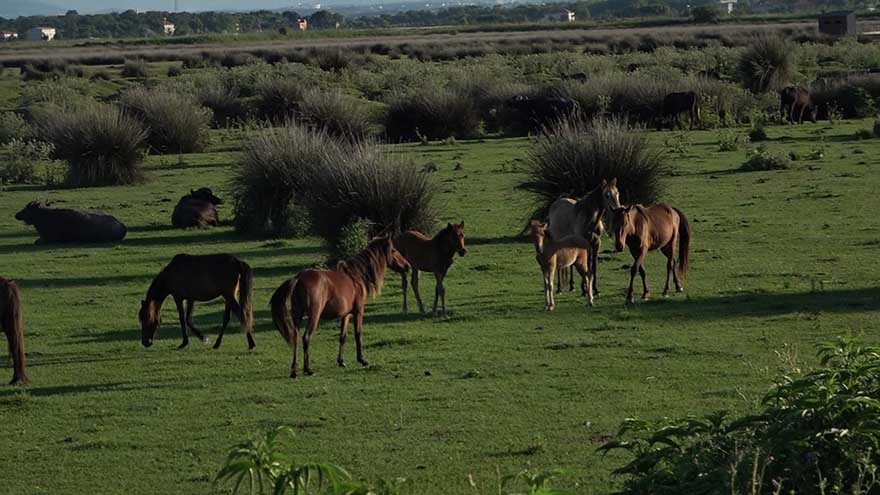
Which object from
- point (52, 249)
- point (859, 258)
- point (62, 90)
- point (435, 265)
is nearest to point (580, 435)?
point (435, 265)

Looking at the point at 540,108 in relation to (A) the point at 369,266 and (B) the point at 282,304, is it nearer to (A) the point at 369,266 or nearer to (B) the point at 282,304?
(A) the point at 369,266

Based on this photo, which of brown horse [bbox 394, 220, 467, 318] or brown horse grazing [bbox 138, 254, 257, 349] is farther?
brown horse [bbox 394, 220, 467, 318]

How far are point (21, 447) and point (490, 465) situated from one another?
3.95m

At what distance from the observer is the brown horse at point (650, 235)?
52.0 feet

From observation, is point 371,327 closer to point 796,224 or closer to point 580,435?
point 580,435

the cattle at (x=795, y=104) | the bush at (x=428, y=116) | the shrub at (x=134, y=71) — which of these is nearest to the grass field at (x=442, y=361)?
the bush at (x=428, y=116)

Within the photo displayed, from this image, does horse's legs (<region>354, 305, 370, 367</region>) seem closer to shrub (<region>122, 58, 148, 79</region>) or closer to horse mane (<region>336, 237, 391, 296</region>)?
horse mane (<region>336, 237, 391, 296</region>)

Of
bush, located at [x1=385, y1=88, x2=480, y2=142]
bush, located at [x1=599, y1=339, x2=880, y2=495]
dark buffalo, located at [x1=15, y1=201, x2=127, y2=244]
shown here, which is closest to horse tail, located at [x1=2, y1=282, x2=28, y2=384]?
bush, located at [x1=599, y1=339, x2=880, y2=495]

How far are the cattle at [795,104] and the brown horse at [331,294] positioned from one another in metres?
29.5

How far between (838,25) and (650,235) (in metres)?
75.0

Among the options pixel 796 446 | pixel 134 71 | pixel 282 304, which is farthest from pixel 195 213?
pixel 134 71

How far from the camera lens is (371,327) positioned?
51.0ft

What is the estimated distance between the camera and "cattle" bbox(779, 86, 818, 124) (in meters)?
41.0

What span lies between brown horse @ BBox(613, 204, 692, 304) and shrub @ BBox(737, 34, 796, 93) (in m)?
34.3
